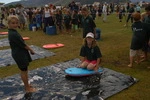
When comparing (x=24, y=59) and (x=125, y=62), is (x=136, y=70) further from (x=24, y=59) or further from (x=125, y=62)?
(x=24, y=59)

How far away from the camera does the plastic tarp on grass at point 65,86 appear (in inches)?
175

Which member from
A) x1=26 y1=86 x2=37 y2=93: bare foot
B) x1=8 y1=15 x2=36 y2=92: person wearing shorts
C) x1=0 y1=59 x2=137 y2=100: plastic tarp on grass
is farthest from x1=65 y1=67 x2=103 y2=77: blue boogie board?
x1=8 y1=15 x2=36 y2=92: person wearing shorts

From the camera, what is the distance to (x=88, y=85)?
4918 millimetres

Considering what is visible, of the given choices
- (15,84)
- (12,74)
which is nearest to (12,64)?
(12,74)

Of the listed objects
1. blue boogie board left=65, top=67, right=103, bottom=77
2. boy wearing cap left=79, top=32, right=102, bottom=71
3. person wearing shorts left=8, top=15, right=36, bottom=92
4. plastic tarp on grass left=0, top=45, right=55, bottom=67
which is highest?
person wearing shorts left=8, top=15, right=36, bottom=92

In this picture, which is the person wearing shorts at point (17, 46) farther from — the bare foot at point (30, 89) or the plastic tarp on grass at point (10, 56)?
the plastic tarp on grass at point (10, 56)

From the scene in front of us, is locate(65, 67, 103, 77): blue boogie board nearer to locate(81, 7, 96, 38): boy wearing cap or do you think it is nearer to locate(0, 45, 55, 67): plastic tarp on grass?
locate(81, 7, 96, 38): boy wearing cap

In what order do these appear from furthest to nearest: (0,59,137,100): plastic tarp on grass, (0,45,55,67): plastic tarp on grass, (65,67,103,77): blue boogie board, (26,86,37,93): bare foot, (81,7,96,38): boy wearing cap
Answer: (0,45,55,67): plastic tarp on grass, (81,7,96,38): boy wearing cap, (65,67,103,77): blue boogie board, (26,86,37,93): bare foot, (0,59,137,100): plastic tarp on grass

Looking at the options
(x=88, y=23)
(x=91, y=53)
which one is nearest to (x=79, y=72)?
(x=91, y=53)

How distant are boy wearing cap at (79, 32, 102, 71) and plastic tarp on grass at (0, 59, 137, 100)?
32 centimetres

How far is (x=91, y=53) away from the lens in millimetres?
5590

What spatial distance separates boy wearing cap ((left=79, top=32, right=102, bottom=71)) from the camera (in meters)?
5.41

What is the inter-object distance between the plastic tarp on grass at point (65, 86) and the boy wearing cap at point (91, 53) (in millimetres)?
323

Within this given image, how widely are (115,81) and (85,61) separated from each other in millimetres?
1053
